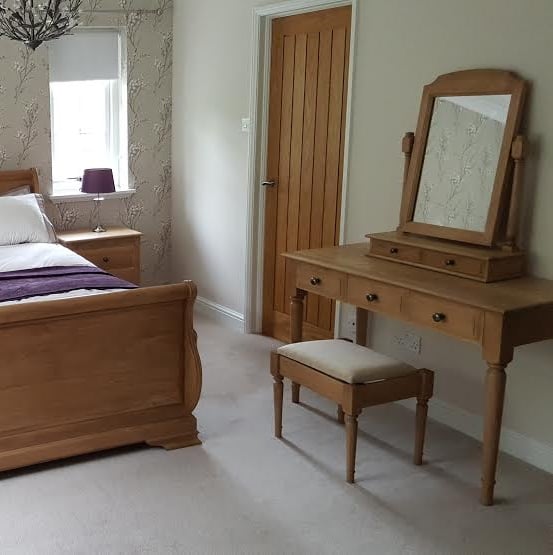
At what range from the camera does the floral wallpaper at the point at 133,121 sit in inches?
212

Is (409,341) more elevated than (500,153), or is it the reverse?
(500,153)

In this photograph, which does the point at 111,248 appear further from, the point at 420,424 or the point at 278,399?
the point at 420,424

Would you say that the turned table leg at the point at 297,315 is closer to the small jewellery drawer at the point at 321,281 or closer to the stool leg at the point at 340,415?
the small jewellery drawer at the point at 321,281

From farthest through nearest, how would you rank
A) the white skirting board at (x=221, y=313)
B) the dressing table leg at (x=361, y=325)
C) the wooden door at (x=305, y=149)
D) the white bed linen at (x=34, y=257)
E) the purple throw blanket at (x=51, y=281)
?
the white skirting board at (x=221, y=313), the wooden door at (x=305, y=149), the white bed linen at (x=34, y=257), the dressing table leg at (x=361, y=325), the purple throw blanket at (x=51, y=281)

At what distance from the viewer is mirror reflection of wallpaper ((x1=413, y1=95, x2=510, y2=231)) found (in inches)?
139

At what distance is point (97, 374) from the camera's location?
3422mm

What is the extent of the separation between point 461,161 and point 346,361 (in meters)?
1.02

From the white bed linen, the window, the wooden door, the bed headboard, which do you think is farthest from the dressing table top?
the window

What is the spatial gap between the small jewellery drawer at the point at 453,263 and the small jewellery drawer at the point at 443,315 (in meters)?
0.26

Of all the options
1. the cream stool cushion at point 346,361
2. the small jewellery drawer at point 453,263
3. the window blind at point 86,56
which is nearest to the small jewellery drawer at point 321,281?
the cream stool cushion at point 346,361

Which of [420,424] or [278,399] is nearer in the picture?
[420,424]

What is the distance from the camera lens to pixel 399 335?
418 centimetres

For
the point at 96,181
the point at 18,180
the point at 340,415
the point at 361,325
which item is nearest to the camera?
the point at 340,415

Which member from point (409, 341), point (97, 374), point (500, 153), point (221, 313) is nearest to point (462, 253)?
point (500, 153)
